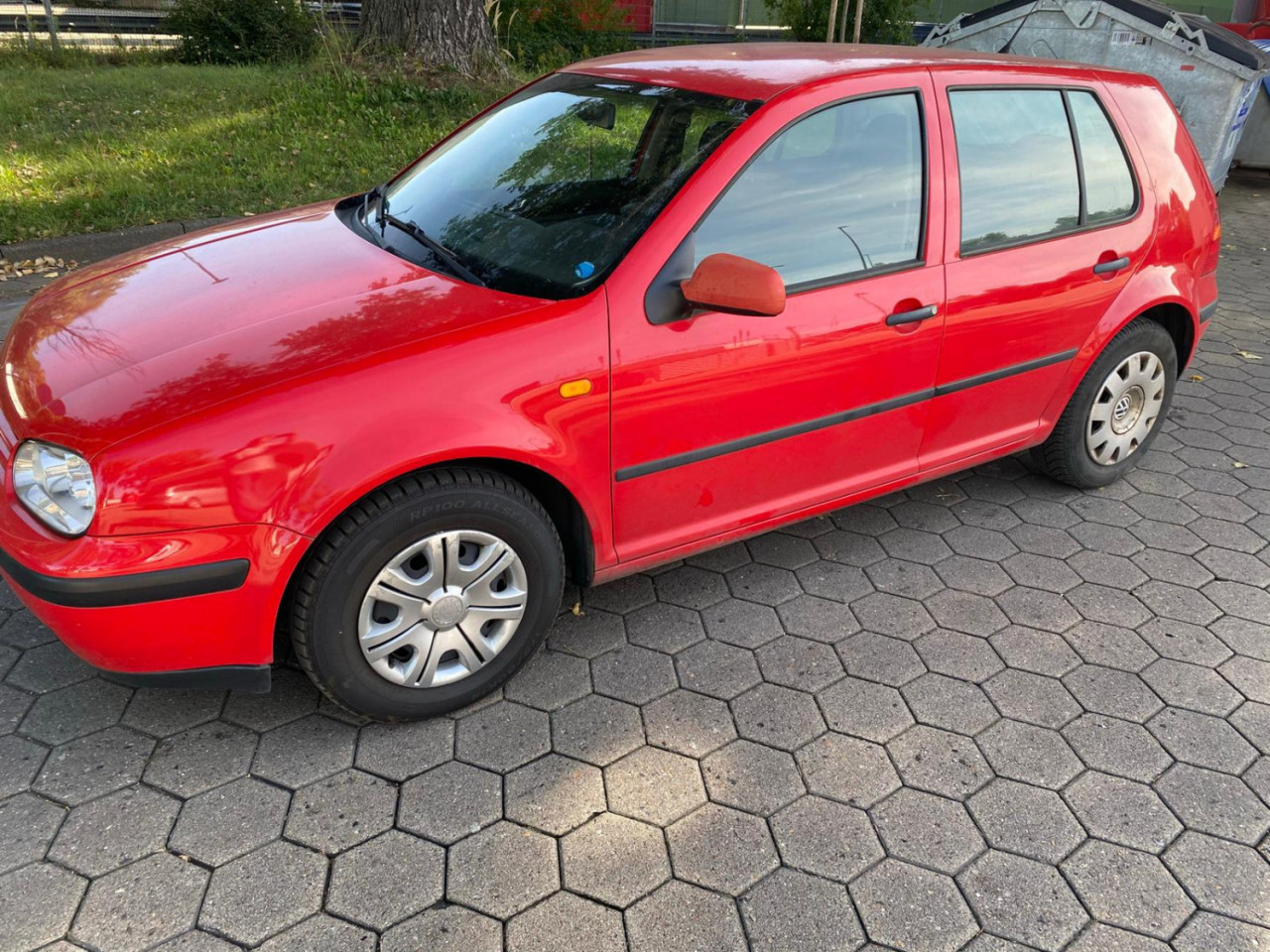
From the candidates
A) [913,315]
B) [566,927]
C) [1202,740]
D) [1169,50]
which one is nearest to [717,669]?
[566,927]

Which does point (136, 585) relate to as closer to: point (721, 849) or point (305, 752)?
point (305, 752)

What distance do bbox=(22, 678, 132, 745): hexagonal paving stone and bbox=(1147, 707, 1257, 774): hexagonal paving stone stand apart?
9.54 ft

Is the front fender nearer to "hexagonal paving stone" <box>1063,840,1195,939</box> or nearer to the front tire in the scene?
the front tire

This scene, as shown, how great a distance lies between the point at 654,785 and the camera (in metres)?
2.50

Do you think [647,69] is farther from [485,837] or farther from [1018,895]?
[1018,895]

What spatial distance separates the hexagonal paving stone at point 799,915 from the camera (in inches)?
82.5

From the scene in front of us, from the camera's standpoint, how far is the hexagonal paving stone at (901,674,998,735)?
2.77 metres

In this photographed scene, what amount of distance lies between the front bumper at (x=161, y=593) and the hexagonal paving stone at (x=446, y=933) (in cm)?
74

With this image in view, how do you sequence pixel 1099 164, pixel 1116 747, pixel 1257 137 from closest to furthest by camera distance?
pixel 1116 747 < pixel 1099 164 < pixel 1257 137

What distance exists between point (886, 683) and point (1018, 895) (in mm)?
777

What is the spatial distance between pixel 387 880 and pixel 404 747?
0.45m

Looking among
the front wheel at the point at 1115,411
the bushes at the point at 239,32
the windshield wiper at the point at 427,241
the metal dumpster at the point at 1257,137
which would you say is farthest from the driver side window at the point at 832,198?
the bushes at the point at 239,32

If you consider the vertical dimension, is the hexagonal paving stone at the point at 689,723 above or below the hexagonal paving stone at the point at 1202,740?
above

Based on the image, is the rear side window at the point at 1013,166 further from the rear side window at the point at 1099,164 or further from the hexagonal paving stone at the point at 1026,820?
the hexagonal paving stone at the point at 1026,820
